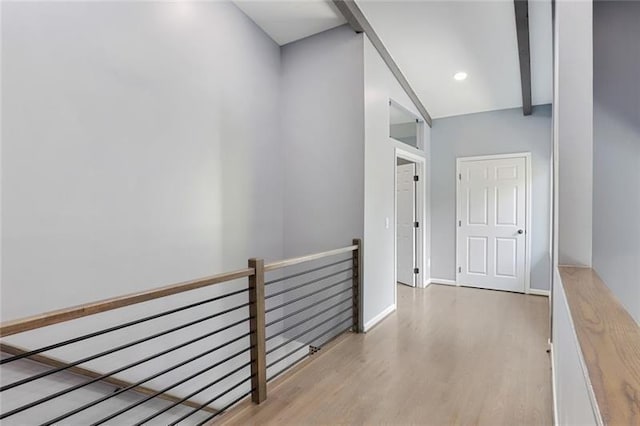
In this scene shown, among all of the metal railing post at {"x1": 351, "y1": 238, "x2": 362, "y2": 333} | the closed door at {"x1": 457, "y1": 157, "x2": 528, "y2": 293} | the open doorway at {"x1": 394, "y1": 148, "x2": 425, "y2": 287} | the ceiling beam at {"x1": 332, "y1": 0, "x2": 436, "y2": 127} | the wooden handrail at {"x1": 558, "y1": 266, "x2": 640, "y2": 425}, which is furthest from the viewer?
the open doorway at {"x1": 394, "y1": 148, "x2": 425, "y2": 287}

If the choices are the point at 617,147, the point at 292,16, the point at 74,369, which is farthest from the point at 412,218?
the point at 74,369

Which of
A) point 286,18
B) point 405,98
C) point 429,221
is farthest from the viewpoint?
point 429,221

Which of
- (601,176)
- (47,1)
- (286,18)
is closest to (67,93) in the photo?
(47,1)

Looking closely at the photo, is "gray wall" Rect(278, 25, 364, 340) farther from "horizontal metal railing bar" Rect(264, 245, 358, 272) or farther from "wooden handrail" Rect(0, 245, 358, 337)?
"wooden handrail" Rect(0, 245, 358, 337)

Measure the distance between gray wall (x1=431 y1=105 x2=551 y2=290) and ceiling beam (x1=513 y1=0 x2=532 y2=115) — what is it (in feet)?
1.13

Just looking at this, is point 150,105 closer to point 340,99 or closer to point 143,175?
point 143,175

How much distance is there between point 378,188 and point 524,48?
2013mm

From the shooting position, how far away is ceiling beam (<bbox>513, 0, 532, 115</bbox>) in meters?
2.84

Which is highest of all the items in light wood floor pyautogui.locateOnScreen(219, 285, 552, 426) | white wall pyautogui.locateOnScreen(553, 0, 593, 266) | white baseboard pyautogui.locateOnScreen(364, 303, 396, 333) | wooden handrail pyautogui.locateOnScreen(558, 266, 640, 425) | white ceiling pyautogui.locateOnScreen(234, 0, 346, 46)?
white ceiling pyautogui.locateOnScreen(234, 0, 346, 46)

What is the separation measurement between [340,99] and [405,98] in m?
1.37

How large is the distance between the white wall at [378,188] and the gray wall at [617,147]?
1.81 m

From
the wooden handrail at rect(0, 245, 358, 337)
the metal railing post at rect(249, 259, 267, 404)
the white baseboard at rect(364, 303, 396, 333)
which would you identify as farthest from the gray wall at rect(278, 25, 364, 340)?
the wooden handrail at rect(0, 245, 358, 337)

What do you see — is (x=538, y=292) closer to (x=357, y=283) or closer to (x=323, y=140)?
(x=357, y=283)

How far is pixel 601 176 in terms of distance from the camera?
2342mm
